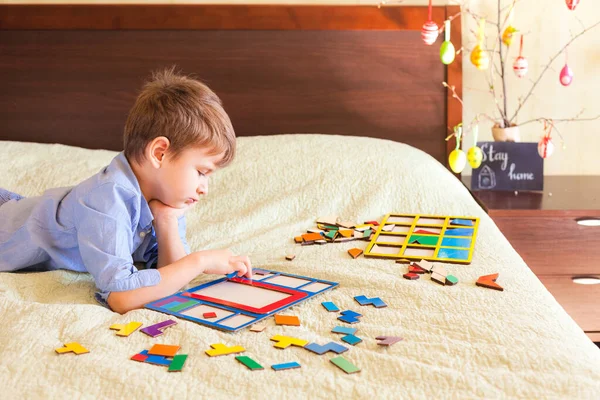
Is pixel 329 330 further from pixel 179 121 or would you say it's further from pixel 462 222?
pixel 462 222

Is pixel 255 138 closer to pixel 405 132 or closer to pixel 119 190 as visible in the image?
pixel 405 132

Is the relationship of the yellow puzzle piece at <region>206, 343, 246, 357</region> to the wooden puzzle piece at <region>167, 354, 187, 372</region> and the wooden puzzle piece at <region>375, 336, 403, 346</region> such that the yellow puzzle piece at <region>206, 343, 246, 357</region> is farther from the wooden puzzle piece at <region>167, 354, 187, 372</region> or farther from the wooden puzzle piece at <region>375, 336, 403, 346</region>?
the wooden puzzle piece at <region>375, 336, 403, 346</region>

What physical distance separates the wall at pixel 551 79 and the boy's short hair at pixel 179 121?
1.08m

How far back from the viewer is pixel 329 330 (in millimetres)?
1146

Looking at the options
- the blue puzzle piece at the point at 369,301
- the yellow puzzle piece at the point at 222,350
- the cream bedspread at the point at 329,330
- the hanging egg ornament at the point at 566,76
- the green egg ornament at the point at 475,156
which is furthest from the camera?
the hanging egg ornament at the point at 566,76

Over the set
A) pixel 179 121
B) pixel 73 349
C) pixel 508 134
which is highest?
pixel 179 121

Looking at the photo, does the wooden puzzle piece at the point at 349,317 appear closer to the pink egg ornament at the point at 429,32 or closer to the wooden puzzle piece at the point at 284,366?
the wooden puzzle piece at the point at 284,366

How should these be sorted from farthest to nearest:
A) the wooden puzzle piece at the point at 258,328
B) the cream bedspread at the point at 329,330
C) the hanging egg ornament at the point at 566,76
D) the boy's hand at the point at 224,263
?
the hanging egg ornament at the point at 566,76
the boy's hand at the point at 224,263
the wooden puzzle piece at the point at 258,328
the cream bedspread at the point at 329,330

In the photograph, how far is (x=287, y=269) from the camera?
1.48 meters

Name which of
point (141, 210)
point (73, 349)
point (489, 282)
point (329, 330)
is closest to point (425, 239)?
point (489, 282)

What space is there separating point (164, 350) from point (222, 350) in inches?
3.5

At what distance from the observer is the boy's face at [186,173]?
1.40 m

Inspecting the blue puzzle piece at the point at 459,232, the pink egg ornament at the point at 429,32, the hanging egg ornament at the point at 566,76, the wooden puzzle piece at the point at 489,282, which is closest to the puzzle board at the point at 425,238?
the blue puzzle piece at the point at 459,232

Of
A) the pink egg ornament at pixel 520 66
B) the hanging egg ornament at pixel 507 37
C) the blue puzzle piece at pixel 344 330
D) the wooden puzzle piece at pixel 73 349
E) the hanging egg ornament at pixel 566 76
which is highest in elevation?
the hanging egg ornament at pixel 507 37
